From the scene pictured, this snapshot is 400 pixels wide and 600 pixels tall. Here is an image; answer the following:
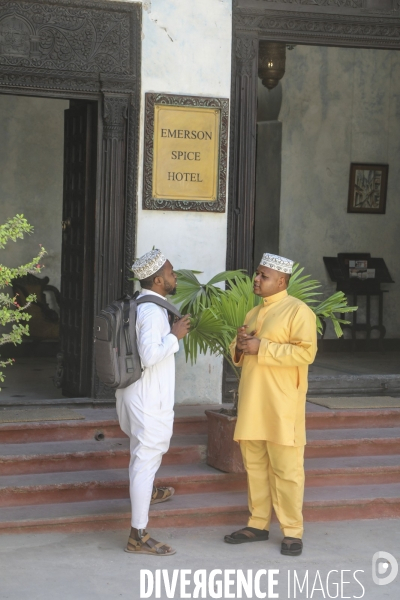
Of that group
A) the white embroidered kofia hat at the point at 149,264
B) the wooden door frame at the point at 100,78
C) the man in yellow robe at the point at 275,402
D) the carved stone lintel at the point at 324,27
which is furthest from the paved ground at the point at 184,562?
the carved stone lintel at the point at 324,27

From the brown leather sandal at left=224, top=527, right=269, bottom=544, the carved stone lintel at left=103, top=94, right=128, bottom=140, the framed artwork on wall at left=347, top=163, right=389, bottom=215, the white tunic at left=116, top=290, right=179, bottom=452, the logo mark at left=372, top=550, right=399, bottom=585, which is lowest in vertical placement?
the logo mark at left=372, top=550, right=399, bottom=585

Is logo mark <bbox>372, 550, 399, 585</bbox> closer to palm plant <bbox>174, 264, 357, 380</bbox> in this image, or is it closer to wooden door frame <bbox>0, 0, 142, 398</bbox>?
palm plant <bbox>174, 264, 357, 380</bbox>

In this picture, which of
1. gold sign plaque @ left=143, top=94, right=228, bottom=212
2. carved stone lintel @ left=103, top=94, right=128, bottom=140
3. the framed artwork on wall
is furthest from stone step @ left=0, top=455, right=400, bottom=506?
the framed artwork on wall

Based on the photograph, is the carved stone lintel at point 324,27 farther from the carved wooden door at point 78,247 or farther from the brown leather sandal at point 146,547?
the brown leather sandal at point 146,547

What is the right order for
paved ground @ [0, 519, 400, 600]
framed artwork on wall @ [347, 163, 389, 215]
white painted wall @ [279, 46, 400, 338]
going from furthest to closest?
framed artwork on wall @ [347, 163, 389, 215] < white painted wall @ [279, 46, 400, 338] < paved ground @ [0, 519, 400, 600]

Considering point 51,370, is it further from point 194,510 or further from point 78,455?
point 194,510

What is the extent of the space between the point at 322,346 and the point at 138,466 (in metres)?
7.14

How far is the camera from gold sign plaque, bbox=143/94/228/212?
8.01m

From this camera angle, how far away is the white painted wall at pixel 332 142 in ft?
42.1

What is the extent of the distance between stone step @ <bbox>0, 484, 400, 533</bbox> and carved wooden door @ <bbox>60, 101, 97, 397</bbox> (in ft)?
6.21

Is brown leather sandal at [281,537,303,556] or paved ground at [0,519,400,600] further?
brown leather sandal at [281,537,303,556]

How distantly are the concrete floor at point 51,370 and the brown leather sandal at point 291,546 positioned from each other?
2913 millimetres

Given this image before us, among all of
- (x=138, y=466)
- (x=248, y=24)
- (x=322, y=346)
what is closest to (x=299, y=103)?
(x=322, y=346)

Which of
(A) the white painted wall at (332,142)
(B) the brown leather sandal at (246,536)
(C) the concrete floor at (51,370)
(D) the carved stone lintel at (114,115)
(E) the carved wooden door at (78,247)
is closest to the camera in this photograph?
(B) the brown leather sandal at (246,536)
